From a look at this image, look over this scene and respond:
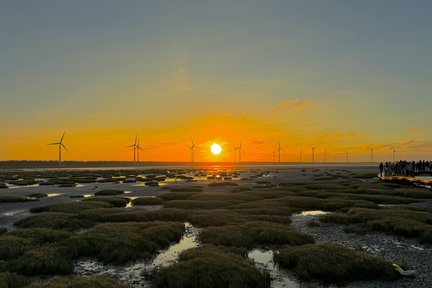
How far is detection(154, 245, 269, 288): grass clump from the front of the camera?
48.9ft

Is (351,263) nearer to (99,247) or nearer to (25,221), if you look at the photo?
(99,247)

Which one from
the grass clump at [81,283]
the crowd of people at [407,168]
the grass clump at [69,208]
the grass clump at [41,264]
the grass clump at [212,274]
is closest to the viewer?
the grass clump at [81,283]

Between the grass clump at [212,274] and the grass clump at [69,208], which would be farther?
the grass clump at [69,208]

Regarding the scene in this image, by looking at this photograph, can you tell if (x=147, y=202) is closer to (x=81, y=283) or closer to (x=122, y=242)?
(x=122, y=242)

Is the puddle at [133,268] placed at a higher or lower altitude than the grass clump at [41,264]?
lower

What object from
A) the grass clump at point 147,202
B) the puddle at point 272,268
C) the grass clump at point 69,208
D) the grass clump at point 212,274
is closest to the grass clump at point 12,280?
the grass clump at point 212,274

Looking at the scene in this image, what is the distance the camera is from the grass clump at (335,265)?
1599 centimetres

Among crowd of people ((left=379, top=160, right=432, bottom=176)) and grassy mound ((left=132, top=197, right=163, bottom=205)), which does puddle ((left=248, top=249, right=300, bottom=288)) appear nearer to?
grassy mound ((left=132, top=197, right=163, bottom=205))

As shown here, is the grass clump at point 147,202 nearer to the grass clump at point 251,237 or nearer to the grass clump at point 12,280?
the grass clump at point 251,237

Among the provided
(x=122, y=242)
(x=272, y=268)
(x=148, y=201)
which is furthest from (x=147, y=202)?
(x=272, y=268)

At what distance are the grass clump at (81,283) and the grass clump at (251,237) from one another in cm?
808

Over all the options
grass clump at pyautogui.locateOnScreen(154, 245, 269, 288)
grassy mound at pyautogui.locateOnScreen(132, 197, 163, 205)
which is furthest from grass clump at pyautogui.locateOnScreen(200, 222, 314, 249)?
grassy mound at pyautogui.locateOnScreen(132, 197, 163, 205)

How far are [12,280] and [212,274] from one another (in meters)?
8.08

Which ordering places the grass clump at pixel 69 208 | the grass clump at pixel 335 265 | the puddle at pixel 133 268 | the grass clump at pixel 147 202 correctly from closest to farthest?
the puddle at pixel 133 268 < the grass clump at pixel 335 265 < the grass clump at pixel 69 208 < the grass clump at pixel 147 202
